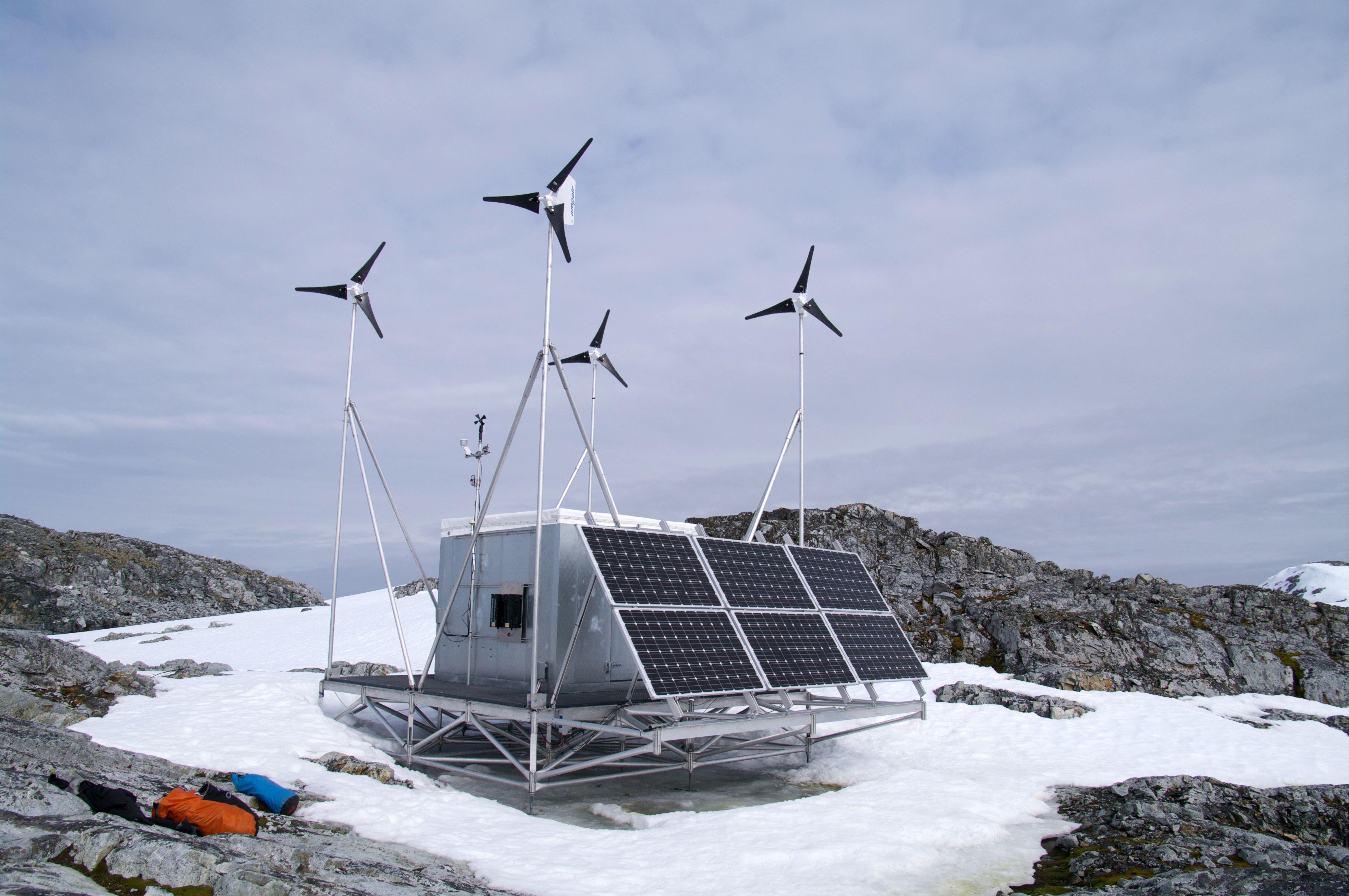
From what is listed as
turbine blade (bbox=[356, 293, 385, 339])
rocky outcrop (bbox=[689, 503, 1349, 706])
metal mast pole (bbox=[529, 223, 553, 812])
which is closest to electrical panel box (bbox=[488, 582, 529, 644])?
metal mast pole (bbox=[529, 223, 553, 812])

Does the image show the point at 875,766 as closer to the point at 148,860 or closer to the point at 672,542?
the point at 672,542

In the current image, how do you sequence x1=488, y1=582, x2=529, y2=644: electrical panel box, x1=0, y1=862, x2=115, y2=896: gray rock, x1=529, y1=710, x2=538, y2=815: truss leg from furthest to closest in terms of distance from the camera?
x1=488, y1=582, x2=529, y2=644: electrical panel box → x1=529, y1=710, x2=538, y2=815: truss leg → x1=0, y1=862, x2=115, y2=896: gray rock

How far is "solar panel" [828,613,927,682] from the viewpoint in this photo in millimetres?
15836

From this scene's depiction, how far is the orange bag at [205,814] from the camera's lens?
348 inches

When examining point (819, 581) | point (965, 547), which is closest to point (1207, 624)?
point (965, 547)

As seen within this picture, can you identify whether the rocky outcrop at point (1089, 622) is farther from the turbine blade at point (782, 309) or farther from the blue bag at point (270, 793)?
the blue bag at point (270, 793)

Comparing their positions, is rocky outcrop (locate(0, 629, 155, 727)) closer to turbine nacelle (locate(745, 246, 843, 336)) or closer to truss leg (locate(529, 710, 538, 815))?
truss leg (locate(529, 710, 538, 815))

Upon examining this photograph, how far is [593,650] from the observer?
1580 cm

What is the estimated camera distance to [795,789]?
15367 millimetres

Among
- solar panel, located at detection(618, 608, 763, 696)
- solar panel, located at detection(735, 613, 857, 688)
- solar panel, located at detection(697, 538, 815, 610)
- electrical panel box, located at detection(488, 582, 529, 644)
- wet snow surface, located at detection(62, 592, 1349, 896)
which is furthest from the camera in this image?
electrical panel box, located at detection(488, 582, 529, 644)

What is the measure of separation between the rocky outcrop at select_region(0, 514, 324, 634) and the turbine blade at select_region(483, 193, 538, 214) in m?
39.7

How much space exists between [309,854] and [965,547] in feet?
90.8

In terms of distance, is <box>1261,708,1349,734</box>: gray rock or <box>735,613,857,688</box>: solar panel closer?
<box>735,613,857,688</box>: solar panel

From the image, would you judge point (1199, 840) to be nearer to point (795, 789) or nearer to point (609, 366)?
point (795, 789)
